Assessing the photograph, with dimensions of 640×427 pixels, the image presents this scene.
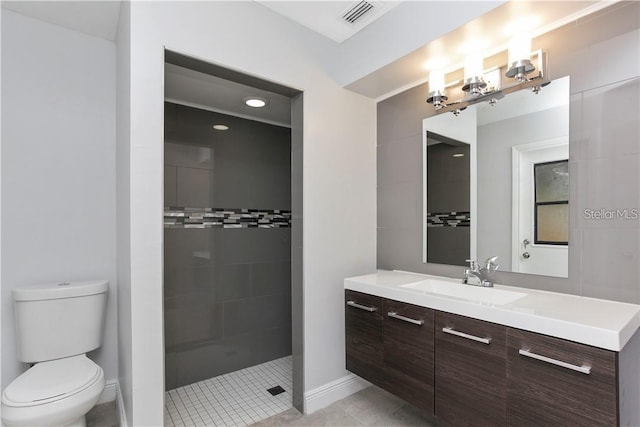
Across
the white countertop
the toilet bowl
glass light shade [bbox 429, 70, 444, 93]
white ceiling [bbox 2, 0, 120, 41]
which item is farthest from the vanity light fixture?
the toilet bowl

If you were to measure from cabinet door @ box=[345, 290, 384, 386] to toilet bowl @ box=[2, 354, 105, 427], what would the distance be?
1.46m

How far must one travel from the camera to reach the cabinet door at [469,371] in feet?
4.67

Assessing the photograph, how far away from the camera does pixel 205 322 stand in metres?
2.73

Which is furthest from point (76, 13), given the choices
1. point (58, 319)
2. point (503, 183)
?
point (503, 183)

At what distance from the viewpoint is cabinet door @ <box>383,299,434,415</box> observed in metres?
1.71

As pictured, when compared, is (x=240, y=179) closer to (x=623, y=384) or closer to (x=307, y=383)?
(x=307, y=383)

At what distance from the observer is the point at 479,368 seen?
1.48 m

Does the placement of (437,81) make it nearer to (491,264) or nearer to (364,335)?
(491,264)

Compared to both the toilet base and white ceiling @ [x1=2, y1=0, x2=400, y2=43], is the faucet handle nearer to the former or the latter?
white ceiling @ [x1=2, y1=0, x2=400, y2=43]

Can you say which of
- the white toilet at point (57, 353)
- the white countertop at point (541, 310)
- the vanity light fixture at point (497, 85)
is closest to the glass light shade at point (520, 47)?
the vanity light fixture at point (497, 85)

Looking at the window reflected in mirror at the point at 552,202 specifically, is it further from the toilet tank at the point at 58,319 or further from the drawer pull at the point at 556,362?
the toilet tank at the point at 58,319

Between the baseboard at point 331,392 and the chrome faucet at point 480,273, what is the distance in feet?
3.64

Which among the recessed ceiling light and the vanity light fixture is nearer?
the vanity light fixture

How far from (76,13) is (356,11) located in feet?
5.55
